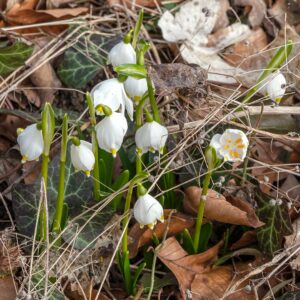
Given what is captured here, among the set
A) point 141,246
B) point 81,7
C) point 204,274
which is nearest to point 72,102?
point 81,7

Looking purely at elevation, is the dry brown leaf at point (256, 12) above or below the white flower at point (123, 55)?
below

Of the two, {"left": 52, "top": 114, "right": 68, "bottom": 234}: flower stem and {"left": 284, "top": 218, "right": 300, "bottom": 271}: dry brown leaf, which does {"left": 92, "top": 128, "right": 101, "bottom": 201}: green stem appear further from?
{"left": 284, "top": 218, "right": 300, "bottom": 271}: dry brown leaf

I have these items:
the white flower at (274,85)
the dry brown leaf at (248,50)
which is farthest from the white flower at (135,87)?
the dry brown leaf at (248,50)

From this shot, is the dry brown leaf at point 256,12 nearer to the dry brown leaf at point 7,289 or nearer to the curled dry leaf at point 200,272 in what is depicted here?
the curled dry leaf at point 200,272

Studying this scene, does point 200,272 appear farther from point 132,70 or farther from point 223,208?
point 132,70

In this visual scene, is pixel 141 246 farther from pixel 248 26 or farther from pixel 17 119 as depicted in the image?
pixel 248 26

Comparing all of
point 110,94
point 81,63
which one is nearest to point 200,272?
point 110,94
